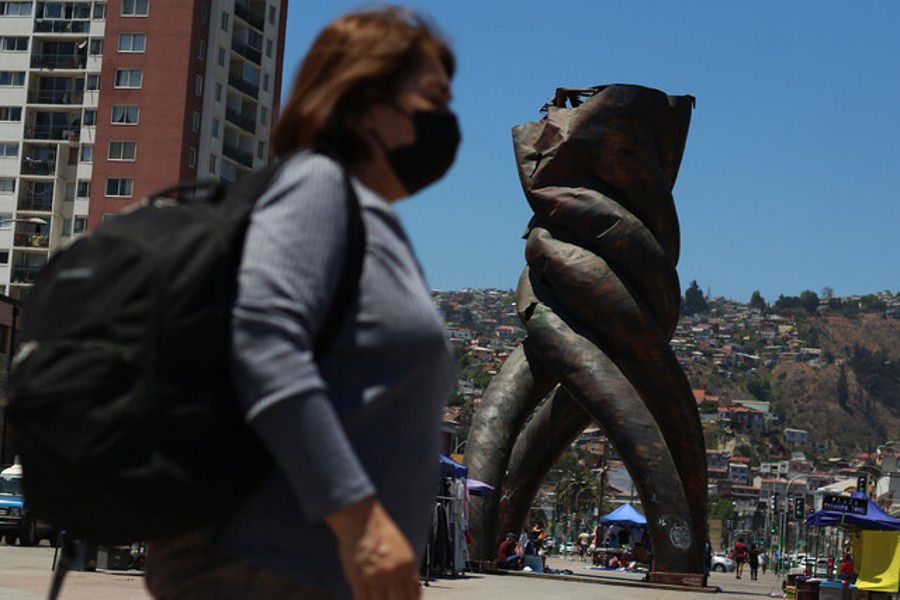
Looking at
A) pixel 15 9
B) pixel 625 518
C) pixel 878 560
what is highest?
pixel 15 9

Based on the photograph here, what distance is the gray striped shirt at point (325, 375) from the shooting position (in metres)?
2.49

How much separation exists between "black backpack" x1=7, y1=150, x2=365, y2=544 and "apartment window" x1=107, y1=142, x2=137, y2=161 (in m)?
68.3

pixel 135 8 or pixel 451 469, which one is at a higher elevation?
pixel 135 8

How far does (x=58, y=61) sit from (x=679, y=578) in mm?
56172

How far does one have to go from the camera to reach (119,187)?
230ft

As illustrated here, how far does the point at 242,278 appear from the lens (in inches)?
99.8

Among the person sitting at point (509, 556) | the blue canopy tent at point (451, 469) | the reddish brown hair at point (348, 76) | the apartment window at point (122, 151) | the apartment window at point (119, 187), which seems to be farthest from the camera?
the apartment window at point (119, 187)

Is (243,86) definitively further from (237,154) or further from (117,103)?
(117,103)

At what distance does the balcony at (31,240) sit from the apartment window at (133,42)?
11.6 meters

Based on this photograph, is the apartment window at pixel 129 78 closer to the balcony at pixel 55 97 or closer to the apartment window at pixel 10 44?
the balcony at pixel 55 97

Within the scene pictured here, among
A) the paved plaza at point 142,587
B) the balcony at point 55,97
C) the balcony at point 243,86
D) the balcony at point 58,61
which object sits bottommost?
the paved plaza at point 142,587

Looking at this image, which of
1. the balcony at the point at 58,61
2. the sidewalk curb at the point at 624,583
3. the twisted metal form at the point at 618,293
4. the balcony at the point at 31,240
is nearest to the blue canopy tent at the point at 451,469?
the twisted metal form at the point at 618,293

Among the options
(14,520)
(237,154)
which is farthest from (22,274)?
(14,520)

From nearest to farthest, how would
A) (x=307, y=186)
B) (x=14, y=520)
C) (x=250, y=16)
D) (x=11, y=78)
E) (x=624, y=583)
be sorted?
(x=307, y=186)
(x=624, y=583)
(x=14, y=520)
(x=250, y=16)
(x=11, y=78)
